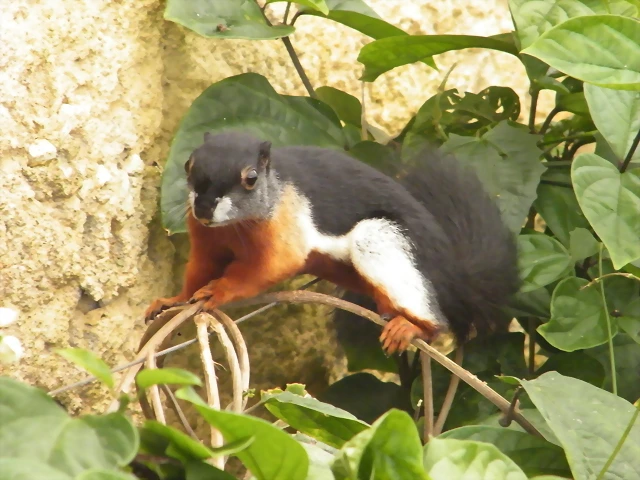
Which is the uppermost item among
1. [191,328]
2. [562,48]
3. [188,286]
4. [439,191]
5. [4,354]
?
[562,48]

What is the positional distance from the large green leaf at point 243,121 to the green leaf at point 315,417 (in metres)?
0.59

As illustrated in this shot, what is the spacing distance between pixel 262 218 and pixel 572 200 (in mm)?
674

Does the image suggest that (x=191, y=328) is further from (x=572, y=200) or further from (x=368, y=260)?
(x=572, y=200)

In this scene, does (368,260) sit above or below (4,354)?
below

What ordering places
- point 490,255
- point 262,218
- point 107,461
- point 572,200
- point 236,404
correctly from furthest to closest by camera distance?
1. point 572,200
2. point 490,255
3. point 262,218
4. point 236,404
5. point 107,461

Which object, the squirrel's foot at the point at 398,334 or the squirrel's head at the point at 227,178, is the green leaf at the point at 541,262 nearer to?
the squirrel's foot at the point at 398,334

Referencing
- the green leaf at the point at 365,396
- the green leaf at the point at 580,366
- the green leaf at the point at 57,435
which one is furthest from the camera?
the green leaf at the point at 365,396

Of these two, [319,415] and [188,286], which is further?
[188,286]

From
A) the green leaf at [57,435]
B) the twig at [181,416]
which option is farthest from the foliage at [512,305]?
the twig at [181,416]

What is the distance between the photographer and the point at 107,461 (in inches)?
25.4

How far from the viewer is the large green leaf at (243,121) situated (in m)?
1.45

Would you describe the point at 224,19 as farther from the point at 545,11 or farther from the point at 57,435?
the point at 57,435

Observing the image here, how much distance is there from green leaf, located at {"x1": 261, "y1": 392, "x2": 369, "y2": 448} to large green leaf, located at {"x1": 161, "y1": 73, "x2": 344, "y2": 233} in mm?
590

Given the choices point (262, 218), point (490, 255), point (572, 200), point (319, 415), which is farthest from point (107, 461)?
point (572, 200)
